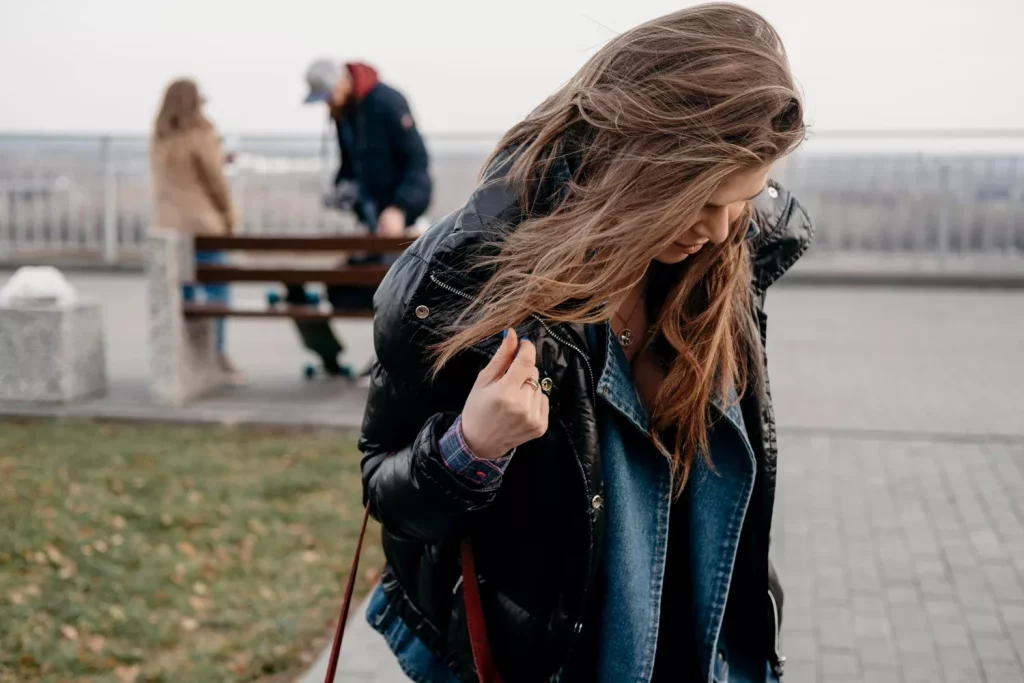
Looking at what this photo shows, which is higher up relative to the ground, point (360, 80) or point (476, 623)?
point (360, 80)

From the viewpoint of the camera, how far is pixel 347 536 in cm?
455

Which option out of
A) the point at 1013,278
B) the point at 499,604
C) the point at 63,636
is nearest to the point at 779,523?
the point at 63,636

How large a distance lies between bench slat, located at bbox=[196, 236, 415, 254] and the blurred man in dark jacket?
0.47 feet

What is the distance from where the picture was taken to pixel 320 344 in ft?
24.3

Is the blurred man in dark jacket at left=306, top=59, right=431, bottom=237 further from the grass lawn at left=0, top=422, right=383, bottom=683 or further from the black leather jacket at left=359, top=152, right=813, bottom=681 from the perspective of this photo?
the black leather jacket at left=359, top=152, right=813, bottom=681

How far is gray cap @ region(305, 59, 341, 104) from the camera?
660 cm

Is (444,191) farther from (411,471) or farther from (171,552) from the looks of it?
(411,471)

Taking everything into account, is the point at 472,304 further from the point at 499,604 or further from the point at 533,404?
the point at 499,604

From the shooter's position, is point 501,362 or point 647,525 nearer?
point 501,362

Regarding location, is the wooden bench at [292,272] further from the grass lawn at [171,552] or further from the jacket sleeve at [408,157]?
the grass lawn at [171,552]

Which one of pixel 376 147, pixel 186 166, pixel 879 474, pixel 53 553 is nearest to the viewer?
pixel 53 553

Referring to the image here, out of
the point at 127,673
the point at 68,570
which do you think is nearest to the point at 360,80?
the point at 68,570

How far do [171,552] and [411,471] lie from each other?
300 cm

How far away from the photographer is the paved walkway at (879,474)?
3.61 m
